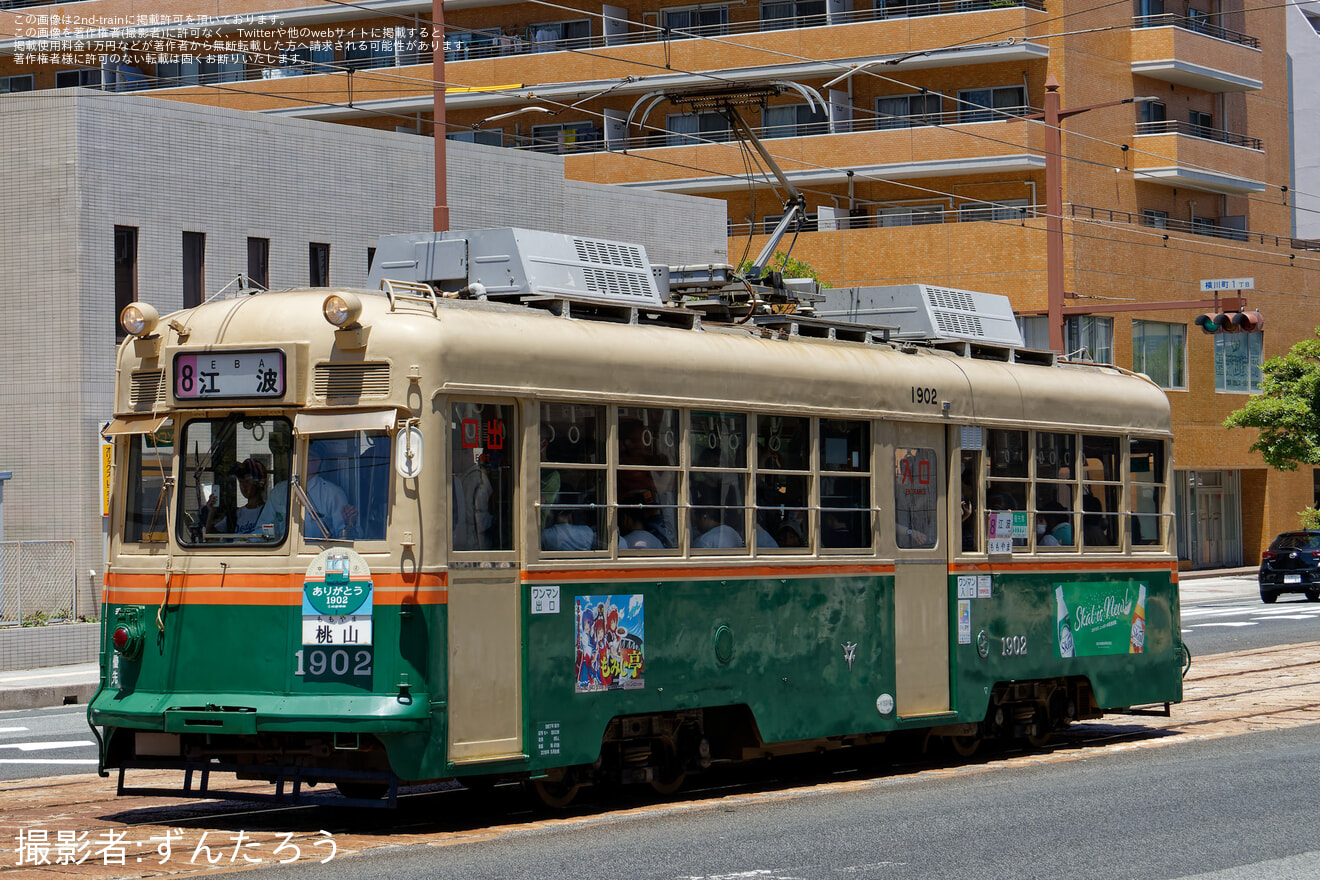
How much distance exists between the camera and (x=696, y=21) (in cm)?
5116

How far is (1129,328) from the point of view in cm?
4775

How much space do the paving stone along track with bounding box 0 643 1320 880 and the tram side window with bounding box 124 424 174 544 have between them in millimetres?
1649

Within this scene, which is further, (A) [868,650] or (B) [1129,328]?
(B) [1129,328]

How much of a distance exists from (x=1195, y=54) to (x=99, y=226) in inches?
1338

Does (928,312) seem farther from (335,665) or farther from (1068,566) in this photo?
(335,665)

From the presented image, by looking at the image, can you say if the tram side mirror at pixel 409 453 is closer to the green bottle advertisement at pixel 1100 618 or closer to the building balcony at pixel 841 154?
the green bottle advertisement at pixel 1100 618

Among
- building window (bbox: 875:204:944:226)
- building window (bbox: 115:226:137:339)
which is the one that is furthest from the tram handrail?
building window (bbox: 875:204:944:226)

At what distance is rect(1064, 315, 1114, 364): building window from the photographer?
4656cm

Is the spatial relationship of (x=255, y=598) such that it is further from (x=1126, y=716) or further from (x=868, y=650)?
(x=1126, y=716)

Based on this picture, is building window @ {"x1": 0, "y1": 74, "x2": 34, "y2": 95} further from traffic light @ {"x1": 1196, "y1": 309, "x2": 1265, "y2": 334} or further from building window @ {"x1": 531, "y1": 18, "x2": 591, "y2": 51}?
traffic light @ {"x1": 1196, "y1": 309, "x2": 1265, "y2": 334}

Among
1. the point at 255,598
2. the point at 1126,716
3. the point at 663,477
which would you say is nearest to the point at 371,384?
the point at 255,598

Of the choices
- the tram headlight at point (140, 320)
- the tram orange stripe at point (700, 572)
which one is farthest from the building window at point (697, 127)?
the tram headlight at point (140, 320)

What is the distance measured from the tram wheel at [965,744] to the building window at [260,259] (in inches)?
687

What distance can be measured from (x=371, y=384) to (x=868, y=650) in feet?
14.5
